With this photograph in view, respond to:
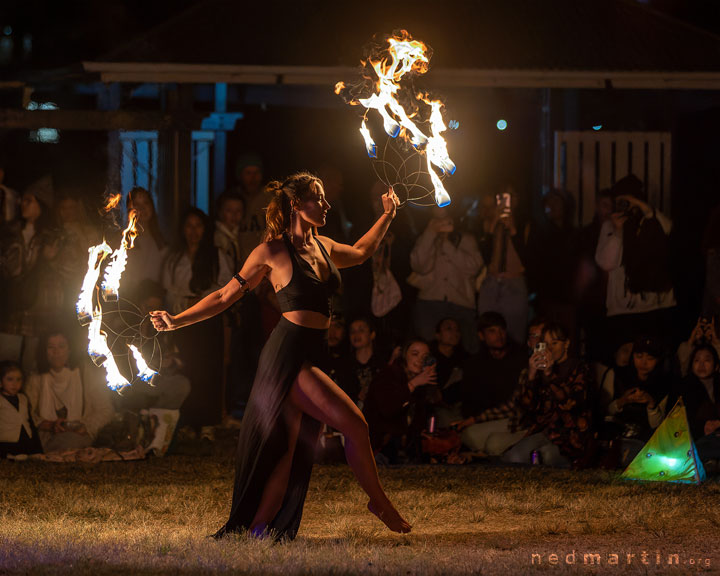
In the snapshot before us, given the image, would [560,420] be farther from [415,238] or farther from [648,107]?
[648,107]

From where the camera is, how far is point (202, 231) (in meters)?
11.4

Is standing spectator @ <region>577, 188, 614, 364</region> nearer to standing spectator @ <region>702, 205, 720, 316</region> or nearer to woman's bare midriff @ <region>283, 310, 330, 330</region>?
standing spectator @ <region>702, 205, 720, 316</region>

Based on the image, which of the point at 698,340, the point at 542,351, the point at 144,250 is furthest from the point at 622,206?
the point at 144,250

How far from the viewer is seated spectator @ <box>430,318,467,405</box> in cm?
1091

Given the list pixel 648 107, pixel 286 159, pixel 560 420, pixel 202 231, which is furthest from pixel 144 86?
pixel 560 420

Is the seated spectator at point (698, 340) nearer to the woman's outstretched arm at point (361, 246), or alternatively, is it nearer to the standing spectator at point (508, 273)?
the standing spectator at point (508, 273)

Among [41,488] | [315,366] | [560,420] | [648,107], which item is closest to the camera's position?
[315,366]

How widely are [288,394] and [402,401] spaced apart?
324 centimetres

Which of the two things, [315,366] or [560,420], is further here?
[560,420]

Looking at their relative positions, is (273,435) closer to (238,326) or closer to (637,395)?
(637,395)

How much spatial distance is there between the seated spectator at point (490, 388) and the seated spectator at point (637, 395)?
0.75 metres

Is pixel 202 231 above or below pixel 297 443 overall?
above

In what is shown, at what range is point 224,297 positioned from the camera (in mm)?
7344

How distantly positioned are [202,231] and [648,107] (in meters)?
4.98
